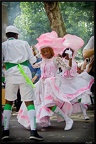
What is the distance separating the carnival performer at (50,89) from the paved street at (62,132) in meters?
0.14

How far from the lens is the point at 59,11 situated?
16.9 feet

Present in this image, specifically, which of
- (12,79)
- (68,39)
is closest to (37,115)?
(12,79)

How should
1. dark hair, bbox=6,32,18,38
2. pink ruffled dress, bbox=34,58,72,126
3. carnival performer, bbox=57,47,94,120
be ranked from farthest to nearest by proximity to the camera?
1. pink ruffled dress, bbox=34,58,72,126
2. carnival performer, bbox=57,47,94,120
3. dark hair, bbox=6,32,18,38

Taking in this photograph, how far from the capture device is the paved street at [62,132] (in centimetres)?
498

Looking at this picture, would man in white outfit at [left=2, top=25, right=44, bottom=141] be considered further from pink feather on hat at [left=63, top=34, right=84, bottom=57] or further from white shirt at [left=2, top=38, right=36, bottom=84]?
pink feather on hat at [left=63, top=34, right=84, bottom=57]

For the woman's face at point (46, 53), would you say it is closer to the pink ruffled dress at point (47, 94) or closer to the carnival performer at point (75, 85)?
the pink ruffled dress at point (47, 94)

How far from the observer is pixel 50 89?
543 centimetres

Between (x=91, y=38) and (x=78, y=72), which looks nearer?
(x=91, y=38)

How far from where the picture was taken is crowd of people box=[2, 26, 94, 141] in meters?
5.02

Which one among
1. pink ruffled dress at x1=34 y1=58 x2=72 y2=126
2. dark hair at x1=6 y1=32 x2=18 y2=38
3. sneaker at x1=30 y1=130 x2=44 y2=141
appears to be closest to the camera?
sneaker at x1=30 y1=130 x2=44 y2=141

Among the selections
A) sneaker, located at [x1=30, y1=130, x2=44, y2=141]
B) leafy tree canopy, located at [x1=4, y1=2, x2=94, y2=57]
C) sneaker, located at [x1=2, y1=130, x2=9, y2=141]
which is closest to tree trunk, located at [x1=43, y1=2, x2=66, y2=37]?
leafy tree canopy, located at [x1=4, y1=2, x2=94, y2=57]

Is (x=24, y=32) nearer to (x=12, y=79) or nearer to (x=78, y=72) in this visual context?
(x=12, y=79)

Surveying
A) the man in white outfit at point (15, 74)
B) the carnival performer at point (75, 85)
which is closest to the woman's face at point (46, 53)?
the carnival performer at point (75, 85)

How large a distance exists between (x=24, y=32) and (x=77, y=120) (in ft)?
4.40
